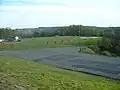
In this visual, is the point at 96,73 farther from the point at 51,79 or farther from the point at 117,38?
the point at 117,38

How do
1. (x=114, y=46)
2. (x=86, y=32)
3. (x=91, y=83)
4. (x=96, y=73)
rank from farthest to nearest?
(x=86, y=32), (x=114, y=46), (x=96, y=73), (x=91, y=83)

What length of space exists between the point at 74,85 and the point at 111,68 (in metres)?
6.53

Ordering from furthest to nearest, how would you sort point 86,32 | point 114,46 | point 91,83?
point 86,32, point 114,46, point 91,83

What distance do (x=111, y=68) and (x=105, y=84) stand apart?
5.15 metres

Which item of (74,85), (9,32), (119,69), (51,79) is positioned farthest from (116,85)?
(9,32)

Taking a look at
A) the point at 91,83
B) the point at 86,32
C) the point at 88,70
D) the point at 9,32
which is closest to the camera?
Result: the point at 91,83

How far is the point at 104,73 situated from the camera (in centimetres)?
1463

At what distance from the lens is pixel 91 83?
1134cm

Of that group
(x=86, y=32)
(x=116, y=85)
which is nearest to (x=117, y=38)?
(x=116, y=85)

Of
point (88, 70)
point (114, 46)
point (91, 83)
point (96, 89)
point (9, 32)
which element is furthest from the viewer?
point (9, 32)

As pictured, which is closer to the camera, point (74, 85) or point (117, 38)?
point (74, 85)

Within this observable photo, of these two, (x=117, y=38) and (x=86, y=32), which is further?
(x=86, y=32)

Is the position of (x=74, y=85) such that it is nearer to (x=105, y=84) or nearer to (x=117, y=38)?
(x=105, y=84)

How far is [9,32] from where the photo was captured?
70.7 m
